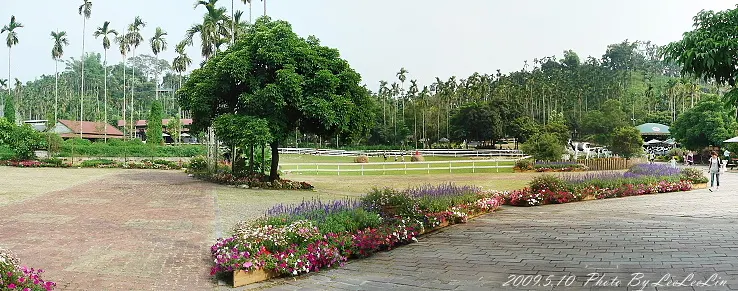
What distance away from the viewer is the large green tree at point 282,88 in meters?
Result: 17.8

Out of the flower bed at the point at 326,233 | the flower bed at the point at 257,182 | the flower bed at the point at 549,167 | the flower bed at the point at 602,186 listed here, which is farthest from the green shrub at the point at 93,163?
the flower bed at the point at 326,233

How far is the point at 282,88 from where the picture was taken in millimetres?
17859

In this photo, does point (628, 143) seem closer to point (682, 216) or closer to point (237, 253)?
point (682, 216)

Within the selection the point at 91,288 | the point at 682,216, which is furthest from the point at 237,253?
the point at 682,216

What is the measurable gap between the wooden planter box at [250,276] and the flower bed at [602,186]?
28.2 ft

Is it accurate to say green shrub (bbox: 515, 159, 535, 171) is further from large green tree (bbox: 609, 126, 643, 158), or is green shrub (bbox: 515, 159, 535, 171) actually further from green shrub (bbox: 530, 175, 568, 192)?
green shrub (bbox: 530, 175, 568, 192)

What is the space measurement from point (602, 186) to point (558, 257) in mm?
9446

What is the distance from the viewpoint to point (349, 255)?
7.48 m

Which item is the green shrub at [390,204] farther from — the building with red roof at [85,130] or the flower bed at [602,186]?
the building with red roof at [85,130]

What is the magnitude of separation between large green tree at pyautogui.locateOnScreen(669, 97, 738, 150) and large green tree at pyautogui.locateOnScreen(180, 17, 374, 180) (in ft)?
102

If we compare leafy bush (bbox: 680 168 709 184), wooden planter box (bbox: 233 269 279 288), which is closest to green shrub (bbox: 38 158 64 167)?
wooden planter box (bbox: 233 269 279 288)

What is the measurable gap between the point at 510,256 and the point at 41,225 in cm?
845

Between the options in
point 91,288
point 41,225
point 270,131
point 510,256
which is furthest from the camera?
point 270,131

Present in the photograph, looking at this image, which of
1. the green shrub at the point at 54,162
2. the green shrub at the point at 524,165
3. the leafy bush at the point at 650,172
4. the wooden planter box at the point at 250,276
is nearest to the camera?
the wooden planter box at the point at 250,276
